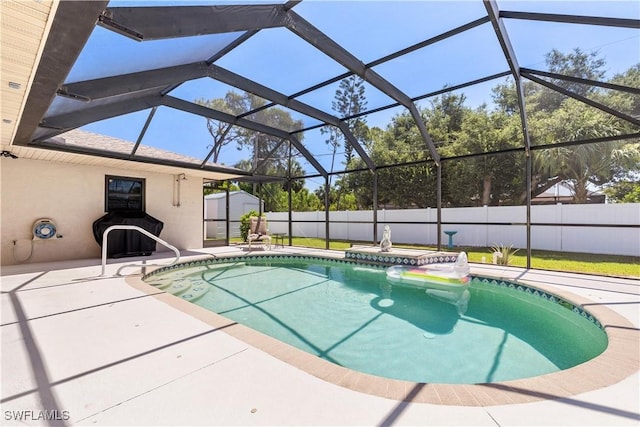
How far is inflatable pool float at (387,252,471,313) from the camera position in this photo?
5954mm

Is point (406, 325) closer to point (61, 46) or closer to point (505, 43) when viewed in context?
point (505, 43)

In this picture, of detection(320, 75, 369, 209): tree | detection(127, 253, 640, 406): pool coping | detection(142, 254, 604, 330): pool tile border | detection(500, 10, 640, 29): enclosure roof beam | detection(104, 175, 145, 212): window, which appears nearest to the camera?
detection(127, 253, 640, 406): pool coping

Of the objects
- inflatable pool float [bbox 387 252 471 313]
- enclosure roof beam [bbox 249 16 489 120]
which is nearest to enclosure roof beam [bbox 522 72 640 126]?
enclosure roof beam [bbox 249 16 489 120]

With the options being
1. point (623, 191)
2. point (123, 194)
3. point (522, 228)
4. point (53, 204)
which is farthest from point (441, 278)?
point (623, 191)

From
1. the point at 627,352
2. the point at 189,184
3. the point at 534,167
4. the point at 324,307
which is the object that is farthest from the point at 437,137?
the point at 627,352

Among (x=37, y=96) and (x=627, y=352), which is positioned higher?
(x=37, y=96)

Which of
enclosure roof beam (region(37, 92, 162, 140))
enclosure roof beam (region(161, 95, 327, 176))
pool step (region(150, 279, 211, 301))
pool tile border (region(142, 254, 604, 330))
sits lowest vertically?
pool step (region(150, 279, 211, 301))

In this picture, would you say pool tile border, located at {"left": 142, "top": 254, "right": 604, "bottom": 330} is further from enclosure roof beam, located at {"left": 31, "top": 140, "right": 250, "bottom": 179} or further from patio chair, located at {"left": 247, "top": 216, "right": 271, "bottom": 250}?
enclosure roof beam, located at {"left": 31, "top": 140, "right": 250, "bottom": 179}

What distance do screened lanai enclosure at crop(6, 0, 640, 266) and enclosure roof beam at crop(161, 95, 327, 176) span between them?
0.04 metres

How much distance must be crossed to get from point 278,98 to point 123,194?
582 centimetres

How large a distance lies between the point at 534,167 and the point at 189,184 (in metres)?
16.2

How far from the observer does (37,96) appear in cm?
377

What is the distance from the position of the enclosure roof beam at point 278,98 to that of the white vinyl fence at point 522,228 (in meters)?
3.25

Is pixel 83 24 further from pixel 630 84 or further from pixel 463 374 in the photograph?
pixel 630 84
